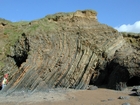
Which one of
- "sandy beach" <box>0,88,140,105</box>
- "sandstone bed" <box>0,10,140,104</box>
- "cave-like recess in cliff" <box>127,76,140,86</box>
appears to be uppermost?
"sandstone bed" <box>0,10,140,104</box>

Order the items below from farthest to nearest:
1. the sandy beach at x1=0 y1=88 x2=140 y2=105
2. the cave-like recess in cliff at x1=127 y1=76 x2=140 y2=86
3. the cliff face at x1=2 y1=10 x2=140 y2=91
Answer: the cave-like recess in cliff at x1=127 y1=76 x2=140 y2=86, the cliff face at x1=2 y1=10 x2=140 y2=91, the sandy beach at x1=0 y1=88 x2=140 y2=105

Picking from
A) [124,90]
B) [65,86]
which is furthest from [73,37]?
[124,90]

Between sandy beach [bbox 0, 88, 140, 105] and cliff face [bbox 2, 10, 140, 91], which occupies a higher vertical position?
cliff face [bbox 2, 10, 140, 91]

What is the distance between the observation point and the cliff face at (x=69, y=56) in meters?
12.8

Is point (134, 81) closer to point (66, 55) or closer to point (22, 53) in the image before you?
point (66, 55)

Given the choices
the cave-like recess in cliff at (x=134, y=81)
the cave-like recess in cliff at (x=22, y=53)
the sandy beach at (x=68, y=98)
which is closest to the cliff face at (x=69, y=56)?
the cave-like recess in cliff at (x=22, y=53)

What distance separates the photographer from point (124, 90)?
1253cm

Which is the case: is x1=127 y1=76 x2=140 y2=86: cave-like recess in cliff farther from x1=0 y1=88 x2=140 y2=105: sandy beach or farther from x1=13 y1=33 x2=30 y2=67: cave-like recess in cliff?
x1=13 y1=33 x2=30 y2=67: cave-like recess in cliff

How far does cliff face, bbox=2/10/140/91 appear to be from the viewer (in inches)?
503

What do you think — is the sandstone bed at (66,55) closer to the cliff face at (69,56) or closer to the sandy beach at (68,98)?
the cliff face at (69,56)

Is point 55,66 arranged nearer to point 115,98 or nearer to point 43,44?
point 43,44

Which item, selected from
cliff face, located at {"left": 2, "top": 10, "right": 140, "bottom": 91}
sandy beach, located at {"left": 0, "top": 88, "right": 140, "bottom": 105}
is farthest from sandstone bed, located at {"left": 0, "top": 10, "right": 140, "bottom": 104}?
sandy beach, located at {"left": 0, "top": 88, "right": 140, "bottom": 105}

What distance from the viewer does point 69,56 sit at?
549 inches

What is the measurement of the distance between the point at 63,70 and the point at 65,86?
3.11 ft
